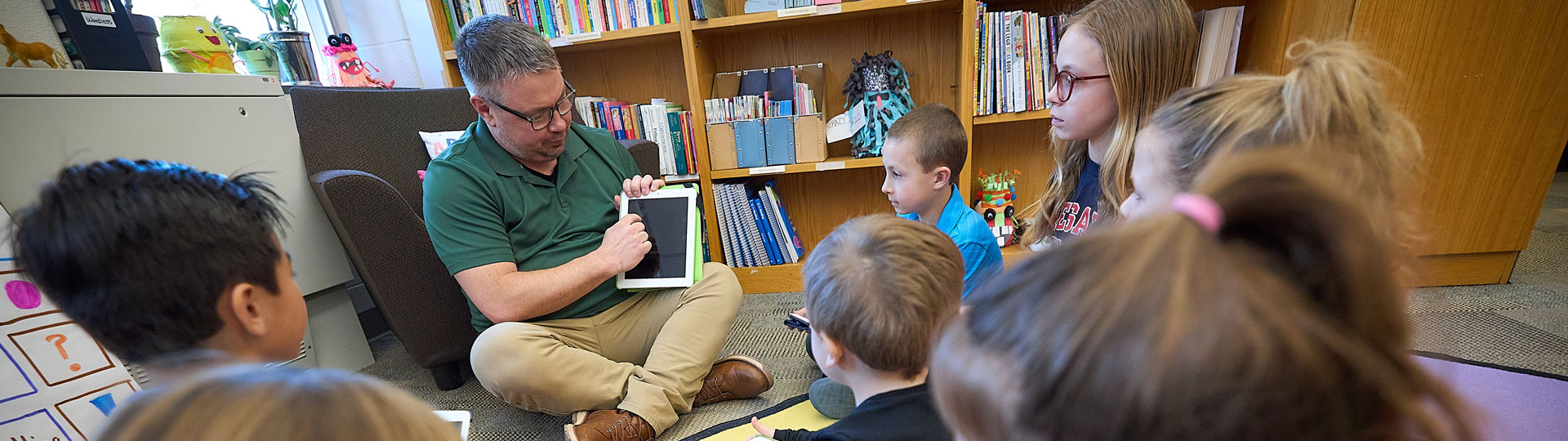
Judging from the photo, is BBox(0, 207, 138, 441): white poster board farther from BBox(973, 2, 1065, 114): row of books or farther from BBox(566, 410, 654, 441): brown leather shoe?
BBox(973, 2, 1065, 114): row of books

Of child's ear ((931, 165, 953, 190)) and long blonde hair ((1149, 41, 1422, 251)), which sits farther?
child's ear ((931, 165, 953, 190))

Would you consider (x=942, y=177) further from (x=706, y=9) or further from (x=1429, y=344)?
(x=1429, y=344)

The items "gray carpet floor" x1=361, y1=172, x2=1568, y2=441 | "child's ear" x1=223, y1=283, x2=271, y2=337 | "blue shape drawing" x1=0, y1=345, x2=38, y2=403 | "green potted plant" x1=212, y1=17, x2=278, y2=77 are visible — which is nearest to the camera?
"child's ear" x1=223, y1=283, x2=271, y2=337

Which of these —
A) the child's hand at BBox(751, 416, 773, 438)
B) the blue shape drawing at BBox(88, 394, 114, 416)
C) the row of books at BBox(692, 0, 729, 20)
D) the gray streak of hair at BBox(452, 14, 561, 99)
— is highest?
the row of books at BBox(692, 0, 729, 20)

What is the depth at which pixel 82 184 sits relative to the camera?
573mm

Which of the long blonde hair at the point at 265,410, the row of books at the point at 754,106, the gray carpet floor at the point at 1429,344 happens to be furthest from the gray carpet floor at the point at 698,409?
the long blonde hair at the point at 265,410

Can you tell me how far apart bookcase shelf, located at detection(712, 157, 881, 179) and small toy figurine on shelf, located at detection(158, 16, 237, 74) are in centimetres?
131

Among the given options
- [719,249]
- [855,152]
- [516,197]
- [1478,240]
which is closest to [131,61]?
[516,197]

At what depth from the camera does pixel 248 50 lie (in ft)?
5.15

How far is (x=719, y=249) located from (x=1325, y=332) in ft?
5.86

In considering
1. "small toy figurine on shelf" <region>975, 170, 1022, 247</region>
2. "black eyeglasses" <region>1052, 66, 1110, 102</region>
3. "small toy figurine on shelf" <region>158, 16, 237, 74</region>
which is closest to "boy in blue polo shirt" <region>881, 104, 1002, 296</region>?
"black eyeglasses" <region>1052, 66, 1110, 102</region>

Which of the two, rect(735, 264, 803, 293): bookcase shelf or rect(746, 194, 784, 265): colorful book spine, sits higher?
rect(746, 194, 784, 265): colorful book spine

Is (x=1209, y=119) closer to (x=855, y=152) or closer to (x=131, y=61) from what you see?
(x=855, y=152)

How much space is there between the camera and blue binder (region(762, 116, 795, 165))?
5.90ft
